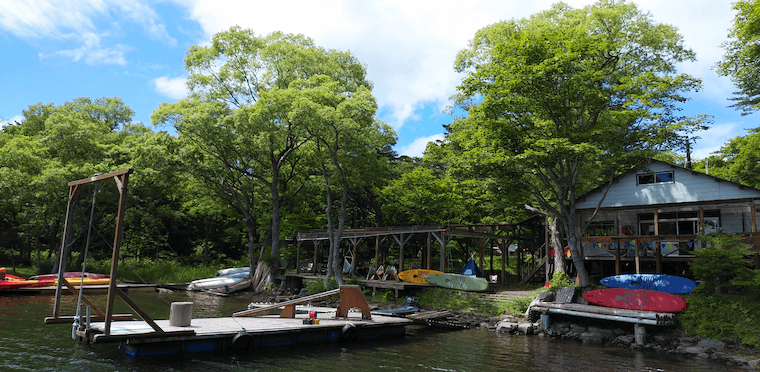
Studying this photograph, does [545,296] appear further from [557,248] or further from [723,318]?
[723,318]

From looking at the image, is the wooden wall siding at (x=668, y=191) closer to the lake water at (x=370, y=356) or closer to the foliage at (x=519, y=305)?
the foliage at (x=519, y=305)

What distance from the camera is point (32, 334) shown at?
47.1ft

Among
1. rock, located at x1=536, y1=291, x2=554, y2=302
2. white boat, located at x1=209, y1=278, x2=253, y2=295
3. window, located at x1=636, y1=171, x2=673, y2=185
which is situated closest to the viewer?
rock, located at x1=536, y1=291, x2=554, y2=302

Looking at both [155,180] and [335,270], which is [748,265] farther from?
[155,180]

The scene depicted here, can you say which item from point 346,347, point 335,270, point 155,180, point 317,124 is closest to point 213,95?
point 155,180

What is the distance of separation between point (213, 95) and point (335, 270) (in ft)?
47.9

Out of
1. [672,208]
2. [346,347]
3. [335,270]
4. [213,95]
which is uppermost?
[213,95]

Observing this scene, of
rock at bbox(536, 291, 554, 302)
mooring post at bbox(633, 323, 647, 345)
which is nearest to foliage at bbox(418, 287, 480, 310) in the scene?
rock at bbox(536, 291, 554, 302)

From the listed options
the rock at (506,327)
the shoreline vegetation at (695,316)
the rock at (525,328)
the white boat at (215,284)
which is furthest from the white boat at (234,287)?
the rock at (525,328)

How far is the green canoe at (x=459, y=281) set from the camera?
22.1 metres

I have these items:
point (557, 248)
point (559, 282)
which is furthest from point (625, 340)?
point (557, 248)

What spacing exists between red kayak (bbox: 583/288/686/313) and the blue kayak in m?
1.36

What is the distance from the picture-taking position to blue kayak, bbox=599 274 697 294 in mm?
17734

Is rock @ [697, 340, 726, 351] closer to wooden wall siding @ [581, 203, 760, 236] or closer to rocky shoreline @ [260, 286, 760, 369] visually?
rocky shoreline @ [260, 286, 760, 369]
